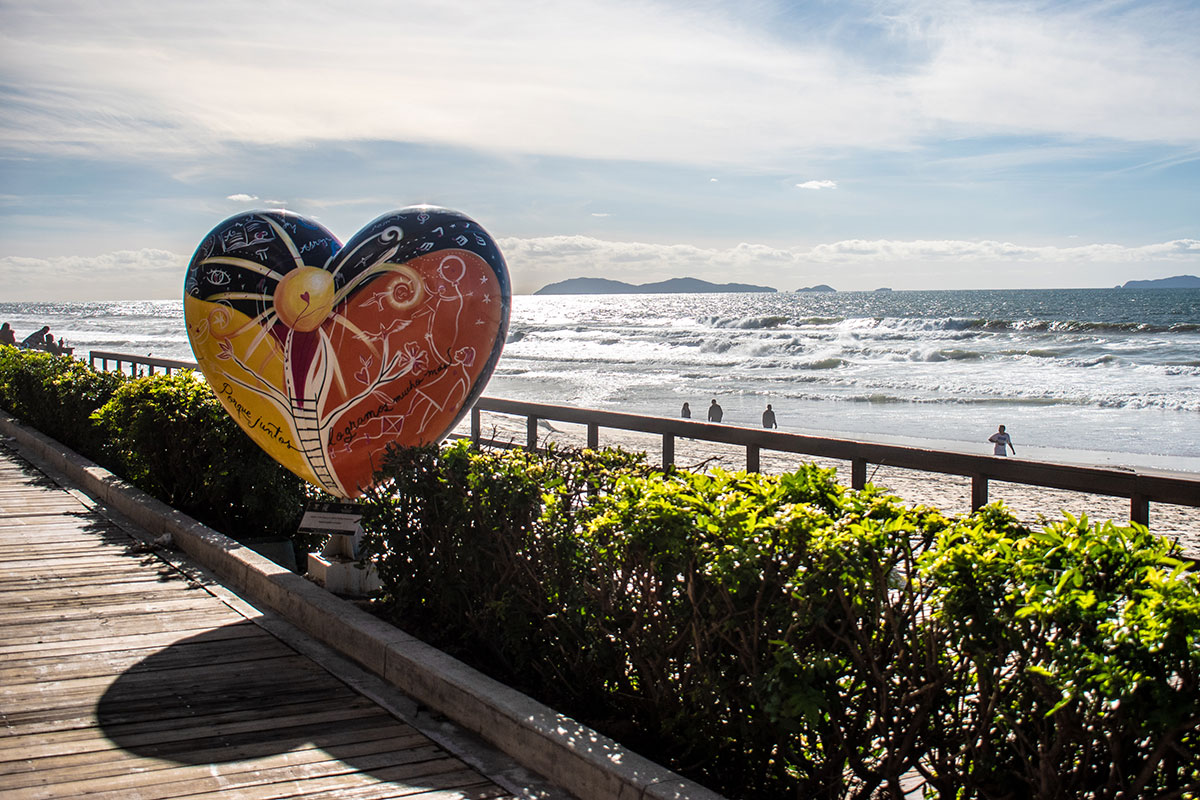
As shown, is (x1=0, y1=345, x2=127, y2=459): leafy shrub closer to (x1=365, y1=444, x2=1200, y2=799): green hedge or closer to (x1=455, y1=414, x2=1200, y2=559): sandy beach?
(x1=455, y1=414, x2=1200, y2=559): sandy beach

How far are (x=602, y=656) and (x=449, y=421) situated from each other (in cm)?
237

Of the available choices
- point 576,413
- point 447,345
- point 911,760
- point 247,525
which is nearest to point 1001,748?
point 911,760

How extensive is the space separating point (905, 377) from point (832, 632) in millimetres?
36341

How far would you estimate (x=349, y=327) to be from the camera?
5082 millimetres

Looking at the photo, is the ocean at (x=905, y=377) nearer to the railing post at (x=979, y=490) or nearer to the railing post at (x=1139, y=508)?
the railing post at (x=979, y=490)

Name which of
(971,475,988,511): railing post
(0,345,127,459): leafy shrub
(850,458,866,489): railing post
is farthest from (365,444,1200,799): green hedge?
(0,345,127,459): leafy shrub

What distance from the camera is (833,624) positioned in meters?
2.71

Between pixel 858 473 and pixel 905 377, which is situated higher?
pixel 858 473

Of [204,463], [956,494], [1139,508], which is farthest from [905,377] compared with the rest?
[1139,508]

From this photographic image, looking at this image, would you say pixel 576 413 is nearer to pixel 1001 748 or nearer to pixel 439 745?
pixel 439 745

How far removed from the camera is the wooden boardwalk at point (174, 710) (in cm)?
318

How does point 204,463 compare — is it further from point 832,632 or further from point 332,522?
point 832,632

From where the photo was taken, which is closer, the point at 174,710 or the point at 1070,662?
the point at 1070,662

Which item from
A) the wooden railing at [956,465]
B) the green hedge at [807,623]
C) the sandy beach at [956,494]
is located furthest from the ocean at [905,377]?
the green hedge at [807,623]
